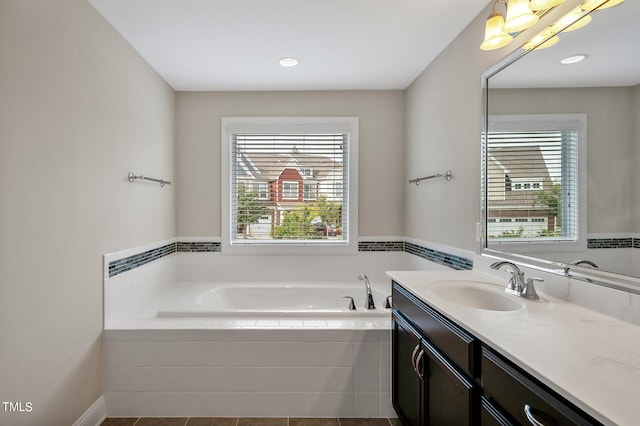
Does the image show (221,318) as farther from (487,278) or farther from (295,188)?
(487,278)

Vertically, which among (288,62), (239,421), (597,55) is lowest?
(239,421)

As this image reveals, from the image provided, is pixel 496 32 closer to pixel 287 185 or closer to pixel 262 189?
pixel 287 185

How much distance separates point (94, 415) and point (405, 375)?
5.80ft

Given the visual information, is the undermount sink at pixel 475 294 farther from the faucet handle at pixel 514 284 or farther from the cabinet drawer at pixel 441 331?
the cabinet drawer at pixel 441 331

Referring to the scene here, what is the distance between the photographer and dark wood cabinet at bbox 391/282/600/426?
2.75 feet

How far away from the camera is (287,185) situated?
323 cm

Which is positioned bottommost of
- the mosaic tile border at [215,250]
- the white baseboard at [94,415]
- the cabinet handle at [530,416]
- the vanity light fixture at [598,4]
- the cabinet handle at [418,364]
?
the white baseboard at [94,415]

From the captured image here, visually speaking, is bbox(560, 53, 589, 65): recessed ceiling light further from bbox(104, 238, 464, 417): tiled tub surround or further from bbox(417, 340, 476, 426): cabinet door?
bbox(104, 238, 464, 417): tiled tub surround

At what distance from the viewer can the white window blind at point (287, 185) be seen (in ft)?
10.6

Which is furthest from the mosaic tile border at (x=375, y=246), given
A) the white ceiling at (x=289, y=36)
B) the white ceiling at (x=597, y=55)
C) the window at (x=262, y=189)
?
the white ceiling at (x=597, y=55)

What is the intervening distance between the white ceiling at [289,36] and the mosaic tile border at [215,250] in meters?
1.40

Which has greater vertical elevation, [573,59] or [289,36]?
[289,36]

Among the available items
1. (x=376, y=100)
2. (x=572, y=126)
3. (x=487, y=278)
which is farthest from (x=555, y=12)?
(x=376, y=100)

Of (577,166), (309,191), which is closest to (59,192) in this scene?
(309,191)
